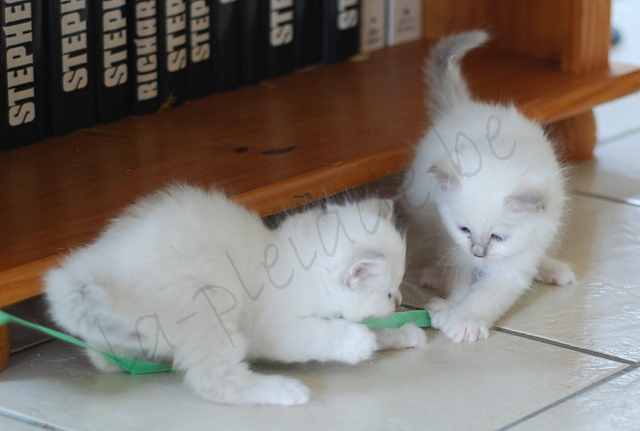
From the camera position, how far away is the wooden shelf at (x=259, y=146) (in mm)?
1393

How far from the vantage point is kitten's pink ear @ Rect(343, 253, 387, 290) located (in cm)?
126

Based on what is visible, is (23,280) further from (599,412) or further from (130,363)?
(599,412)

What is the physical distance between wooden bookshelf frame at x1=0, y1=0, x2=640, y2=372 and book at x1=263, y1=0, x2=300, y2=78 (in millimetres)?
42

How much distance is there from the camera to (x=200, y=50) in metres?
2.00

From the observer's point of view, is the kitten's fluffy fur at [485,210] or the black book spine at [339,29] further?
the black book spine at [339,29]

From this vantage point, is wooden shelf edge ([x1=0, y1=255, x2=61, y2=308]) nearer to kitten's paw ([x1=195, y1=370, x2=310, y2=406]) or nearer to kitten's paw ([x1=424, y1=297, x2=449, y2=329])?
kitten's paw ([x1=195, y1=370, x2=310, y2=406])

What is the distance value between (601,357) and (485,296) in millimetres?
233

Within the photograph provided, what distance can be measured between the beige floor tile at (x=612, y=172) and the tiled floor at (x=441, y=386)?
1.67 feet

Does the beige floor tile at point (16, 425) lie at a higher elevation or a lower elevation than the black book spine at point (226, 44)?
lower

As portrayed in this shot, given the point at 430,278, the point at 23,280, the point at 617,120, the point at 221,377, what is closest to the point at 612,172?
the point at 617,120

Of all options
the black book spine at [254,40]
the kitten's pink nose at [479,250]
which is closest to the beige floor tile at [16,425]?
the kitten's pink nose at [479,250]

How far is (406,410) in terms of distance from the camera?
3.91 ft

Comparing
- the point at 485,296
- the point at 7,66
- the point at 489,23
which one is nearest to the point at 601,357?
the point at 485,296

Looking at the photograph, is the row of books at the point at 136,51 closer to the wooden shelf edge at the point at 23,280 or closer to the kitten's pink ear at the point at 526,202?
the wooden shelf edge at the point at 23,280
